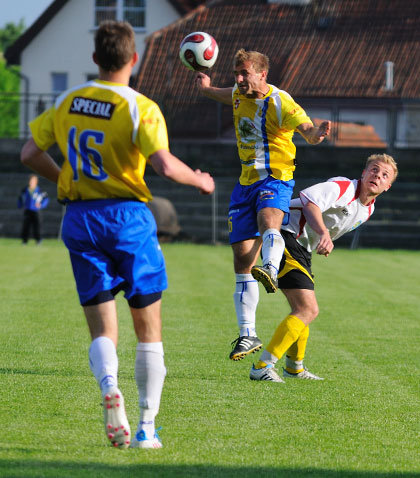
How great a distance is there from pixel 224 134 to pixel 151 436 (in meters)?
29.3

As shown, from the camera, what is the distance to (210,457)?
4719 mm

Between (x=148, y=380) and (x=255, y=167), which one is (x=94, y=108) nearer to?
(x=148, y=380)

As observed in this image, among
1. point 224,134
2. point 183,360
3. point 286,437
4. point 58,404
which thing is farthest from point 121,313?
point 224,134

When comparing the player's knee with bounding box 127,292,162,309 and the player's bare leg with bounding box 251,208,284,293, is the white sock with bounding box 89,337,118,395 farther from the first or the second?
the player's bare leg with bounding box 251,208,284,293

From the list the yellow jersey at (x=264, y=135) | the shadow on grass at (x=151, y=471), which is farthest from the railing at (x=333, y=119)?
the shadow on grass at (x=151, y=471)

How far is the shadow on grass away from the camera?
4.31m

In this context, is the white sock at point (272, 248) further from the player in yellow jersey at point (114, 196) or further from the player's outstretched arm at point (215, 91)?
the player in yellow jersey at point (114, 196)

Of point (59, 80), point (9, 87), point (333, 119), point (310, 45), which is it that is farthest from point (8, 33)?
point (333, 119)

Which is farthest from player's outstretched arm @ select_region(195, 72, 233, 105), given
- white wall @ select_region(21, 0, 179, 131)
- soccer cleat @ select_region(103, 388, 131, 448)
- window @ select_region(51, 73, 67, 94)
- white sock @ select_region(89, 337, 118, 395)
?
window @ select_region(51, 73, 67, 94)

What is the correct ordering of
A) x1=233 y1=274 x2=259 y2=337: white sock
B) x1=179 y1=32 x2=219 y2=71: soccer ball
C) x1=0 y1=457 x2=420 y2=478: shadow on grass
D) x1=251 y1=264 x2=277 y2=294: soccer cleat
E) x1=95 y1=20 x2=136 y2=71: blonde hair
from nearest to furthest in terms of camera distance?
x1=0 y1=457 x2=420 y2=478: shadow on grass
x1=95 y1=20 x2=136 y2=71: blonde hair
x1=251 y1=264 x2=277 y2=294: soccer cleat
x1=233 y1=274 x2=259 y2=337: white sock
x1=179 y1=32 x2=219 y2=71: soccer ball

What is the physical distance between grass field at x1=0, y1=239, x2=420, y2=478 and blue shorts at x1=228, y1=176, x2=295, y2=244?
1119 millimetres

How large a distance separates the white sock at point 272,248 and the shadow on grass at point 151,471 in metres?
2.58

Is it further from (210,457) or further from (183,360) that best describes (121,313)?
(210,457)

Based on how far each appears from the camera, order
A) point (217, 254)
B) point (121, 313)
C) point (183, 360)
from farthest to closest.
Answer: point (217, 254) → point (121, 313) → point (183, 360)
